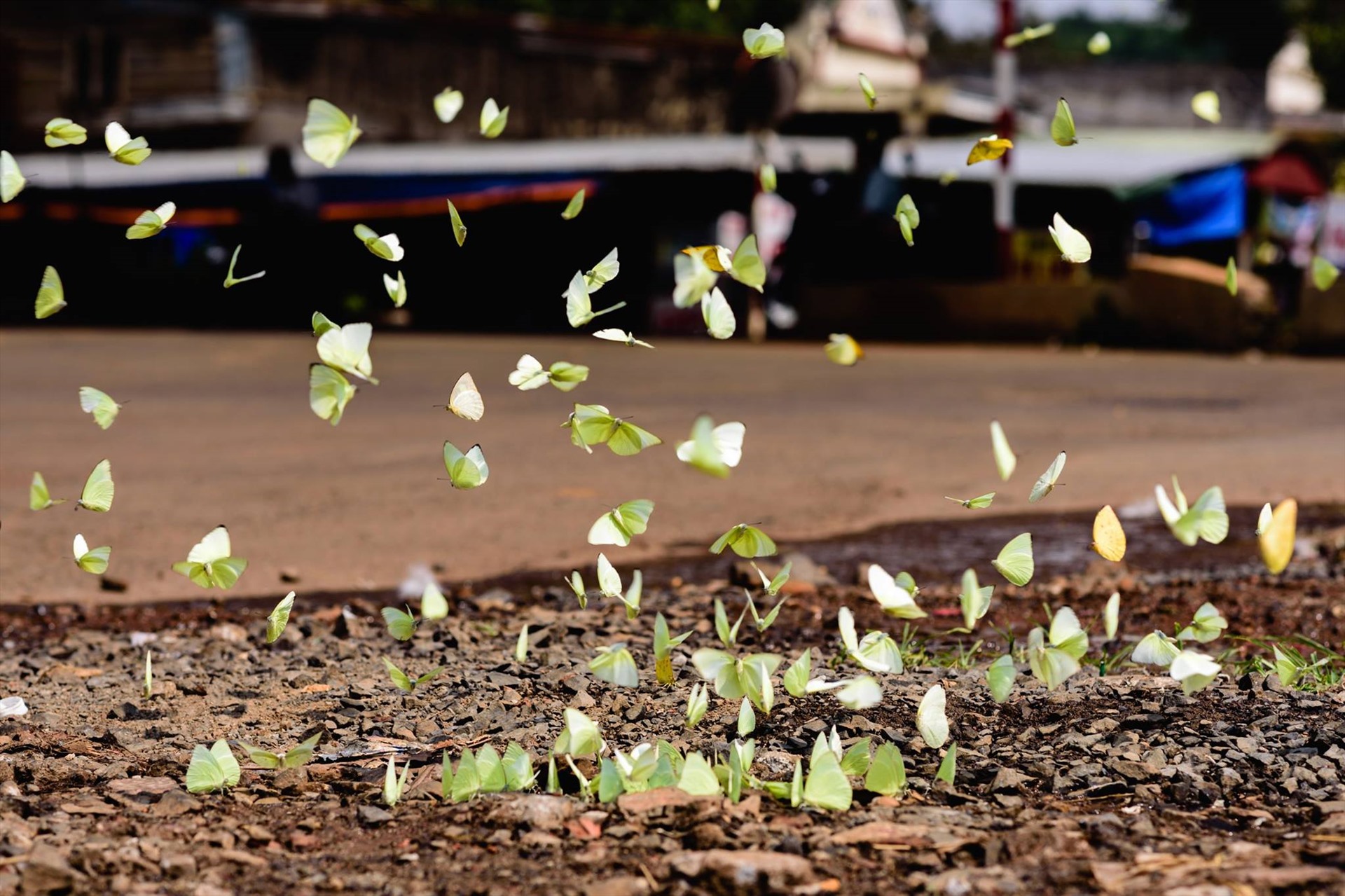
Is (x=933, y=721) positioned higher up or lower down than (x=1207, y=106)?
lower down

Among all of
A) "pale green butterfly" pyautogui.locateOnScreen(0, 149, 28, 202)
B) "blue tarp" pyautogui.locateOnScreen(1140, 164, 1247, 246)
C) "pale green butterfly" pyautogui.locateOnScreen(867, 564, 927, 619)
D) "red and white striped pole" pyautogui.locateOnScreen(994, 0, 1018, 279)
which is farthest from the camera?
"blue tarp" pyautogui.locateOnScreen(1140, 164, 1247, 246)

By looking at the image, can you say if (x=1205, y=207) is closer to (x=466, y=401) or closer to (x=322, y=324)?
(x=466, y=401)

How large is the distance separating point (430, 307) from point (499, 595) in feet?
65.9

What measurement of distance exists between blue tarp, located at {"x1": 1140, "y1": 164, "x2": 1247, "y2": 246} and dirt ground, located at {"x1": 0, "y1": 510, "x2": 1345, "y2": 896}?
→ 670 inches

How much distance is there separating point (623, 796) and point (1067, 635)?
2.63 ft

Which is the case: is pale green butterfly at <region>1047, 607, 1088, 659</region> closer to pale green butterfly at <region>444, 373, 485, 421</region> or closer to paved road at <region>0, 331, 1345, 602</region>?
pale green butterfly at <region>444, 373, 485, 421</region>

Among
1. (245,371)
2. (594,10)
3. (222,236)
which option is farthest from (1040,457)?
(594,10)

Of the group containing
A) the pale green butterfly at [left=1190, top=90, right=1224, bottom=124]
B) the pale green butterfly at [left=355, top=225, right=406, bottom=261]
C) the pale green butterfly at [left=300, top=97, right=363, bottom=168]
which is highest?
the pale green butterfly at [left=1190, top=90, right=1224, bottom=124]

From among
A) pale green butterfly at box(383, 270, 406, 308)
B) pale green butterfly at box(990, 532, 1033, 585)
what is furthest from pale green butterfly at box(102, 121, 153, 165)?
pale green butterfly at box(990, 532, 1033, 585)

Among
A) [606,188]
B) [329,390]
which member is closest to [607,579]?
[329,390]

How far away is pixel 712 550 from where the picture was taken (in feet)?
8.00

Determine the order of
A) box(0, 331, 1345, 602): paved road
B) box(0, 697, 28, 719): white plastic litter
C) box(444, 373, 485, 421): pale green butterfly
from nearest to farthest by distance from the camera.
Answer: box(444, 373, 485, 421): pale green butterfly → box(0, 697, 28, 719): white plastic litter → box(0, 331, 1345, 602): paved road

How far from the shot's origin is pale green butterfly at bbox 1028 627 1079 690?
8.27 feet

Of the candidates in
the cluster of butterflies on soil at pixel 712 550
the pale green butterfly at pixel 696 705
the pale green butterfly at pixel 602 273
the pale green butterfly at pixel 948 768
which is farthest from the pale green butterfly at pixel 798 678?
the pale green butterfly at pixel 602 273
